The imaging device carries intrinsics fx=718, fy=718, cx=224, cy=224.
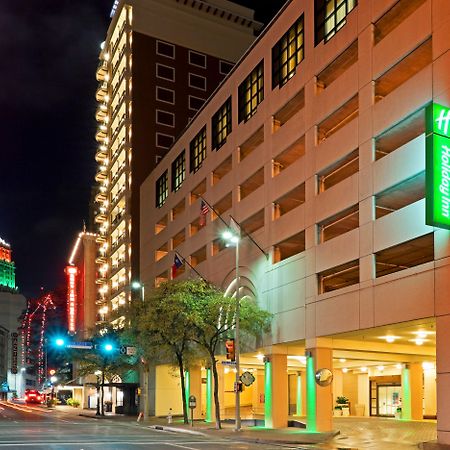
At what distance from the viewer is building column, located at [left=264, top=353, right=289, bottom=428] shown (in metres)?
42.1

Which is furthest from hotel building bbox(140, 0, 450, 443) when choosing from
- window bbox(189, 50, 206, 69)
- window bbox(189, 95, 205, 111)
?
window bbox(189, 50, 206, 69)

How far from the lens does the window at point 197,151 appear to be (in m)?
58.2

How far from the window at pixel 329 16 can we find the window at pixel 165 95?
2024 inches

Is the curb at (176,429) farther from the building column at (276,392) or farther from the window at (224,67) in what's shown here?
the window at (224,67)

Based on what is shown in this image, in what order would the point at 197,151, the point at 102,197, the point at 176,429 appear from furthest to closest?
the point at 102,197 < the point at 197,151 < the point at 176,429

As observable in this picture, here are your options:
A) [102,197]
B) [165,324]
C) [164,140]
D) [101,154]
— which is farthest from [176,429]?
[101,154]

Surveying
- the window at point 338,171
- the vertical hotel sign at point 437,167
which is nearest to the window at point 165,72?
the window at point 338,171

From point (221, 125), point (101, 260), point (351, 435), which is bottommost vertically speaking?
point (351, 435)

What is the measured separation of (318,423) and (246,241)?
45.7 ft

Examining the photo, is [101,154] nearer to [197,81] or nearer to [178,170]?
[197,81]

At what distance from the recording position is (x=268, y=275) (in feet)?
142

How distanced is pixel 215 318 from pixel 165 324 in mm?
3121

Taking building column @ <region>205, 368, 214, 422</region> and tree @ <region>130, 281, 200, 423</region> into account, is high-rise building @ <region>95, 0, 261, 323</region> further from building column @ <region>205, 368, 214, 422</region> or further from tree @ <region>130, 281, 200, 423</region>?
tree @ <region>130, 281, 200, 423</region>

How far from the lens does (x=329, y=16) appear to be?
38500 mm
